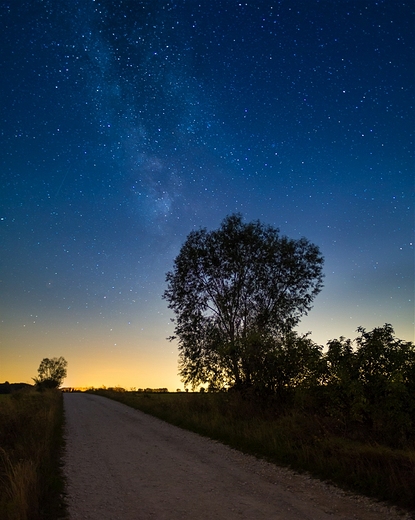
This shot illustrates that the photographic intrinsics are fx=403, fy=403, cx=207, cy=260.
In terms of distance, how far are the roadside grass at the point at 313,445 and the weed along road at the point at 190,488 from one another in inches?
20.3

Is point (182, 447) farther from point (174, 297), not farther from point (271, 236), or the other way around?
point (271, 236)

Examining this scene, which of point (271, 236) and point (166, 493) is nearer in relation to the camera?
point (166, 493)

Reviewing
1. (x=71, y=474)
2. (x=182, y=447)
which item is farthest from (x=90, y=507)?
(x=182, y=447)

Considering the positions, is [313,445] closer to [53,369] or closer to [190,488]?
[190,488]

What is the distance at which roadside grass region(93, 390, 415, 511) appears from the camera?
8.23 metres

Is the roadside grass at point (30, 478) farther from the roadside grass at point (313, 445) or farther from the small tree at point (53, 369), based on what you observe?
the small tree at point (53, 369)

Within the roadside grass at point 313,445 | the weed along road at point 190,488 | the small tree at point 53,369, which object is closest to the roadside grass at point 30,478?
the weed along road at point 190,488

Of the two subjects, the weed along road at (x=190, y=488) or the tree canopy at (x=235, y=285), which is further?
the tree canopy at (x=235, y=285)

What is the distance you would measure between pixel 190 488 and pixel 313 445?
4289mm

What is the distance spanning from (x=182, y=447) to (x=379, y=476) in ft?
23.7

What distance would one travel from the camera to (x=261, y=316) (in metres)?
26.6

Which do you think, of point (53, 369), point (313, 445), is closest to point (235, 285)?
point (313, 445)

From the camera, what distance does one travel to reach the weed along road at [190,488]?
716 centimetres

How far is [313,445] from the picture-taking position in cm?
1139
